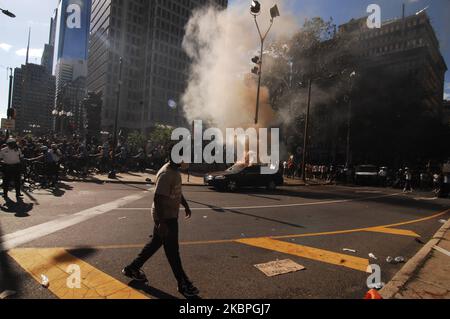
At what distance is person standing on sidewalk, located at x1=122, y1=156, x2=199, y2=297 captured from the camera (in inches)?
165

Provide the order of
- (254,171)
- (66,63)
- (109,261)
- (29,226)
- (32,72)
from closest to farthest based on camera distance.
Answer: (109,261)
(29,226)
(254,171)
(32,72)
(66,63)

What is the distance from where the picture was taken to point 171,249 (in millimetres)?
4242

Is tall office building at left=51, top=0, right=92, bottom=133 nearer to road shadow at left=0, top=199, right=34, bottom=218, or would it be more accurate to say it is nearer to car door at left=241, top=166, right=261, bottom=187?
car door at left=241, top=166, right=261, bottom=187

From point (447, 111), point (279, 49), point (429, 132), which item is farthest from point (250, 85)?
point (447, 111)

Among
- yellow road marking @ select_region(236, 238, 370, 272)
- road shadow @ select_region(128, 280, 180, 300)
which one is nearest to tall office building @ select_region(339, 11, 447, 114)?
yellow road marking @ select_region(236, 238, 370, 272)

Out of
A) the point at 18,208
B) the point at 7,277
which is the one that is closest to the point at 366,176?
the point at 18,208

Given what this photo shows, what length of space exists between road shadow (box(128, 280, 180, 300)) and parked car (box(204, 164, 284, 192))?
1157cm

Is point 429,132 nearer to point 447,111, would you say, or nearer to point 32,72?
point 32,72

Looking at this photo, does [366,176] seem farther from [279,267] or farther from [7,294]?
[7,294]

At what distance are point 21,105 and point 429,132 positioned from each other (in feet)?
239

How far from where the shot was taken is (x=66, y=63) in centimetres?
7088

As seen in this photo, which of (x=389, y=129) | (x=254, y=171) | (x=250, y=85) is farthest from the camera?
(x=389, y=129)

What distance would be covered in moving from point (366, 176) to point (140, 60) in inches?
3374

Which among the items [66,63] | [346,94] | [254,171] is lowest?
[254,171]
